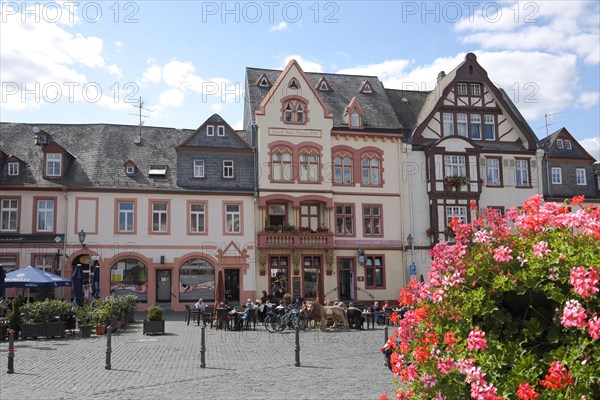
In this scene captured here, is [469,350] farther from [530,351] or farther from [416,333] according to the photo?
[416,333]

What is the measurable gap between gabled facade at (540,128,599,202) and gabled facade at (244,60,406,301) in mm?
10933

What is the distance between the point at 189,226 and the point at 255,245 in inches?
149

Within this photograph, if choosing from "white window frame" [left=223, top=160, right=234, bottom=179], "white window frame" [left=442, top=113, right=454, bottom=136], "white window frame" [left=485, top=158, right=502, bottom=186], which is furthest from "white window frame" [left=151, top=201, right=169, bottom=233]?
"white window frame" [left=485, top=158, right=502, bottom=186]

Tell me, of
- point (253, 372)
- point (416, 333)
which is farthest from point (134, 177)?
point (416, 333)

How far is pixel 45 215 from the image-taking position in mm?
32688

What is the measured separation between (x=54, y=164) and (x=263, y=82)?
43.5 feet

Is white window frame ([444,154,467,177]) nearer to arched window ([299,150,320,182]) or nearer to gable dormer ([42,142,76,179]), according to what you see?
arched window ([299,150,320,182])

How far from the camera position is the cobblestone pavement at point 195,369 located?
1167 cm

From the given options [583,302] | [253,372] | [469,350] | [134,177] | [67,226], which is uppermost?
[134,177]

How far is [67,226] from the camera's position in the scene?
3253 centimetres

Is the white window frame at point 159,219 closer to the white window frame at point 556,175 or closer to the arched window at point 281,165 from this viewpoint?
the arched window at point 281,165

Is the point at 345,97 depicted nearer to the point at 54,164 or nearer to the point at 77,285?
the point at 54,164

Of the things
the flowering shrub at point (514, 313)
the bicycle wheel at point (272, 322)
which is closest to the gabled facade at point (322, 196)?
the bicycle wheel at point (272, 322)

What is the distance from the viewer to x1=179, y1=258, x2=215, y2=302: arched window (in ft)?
111
